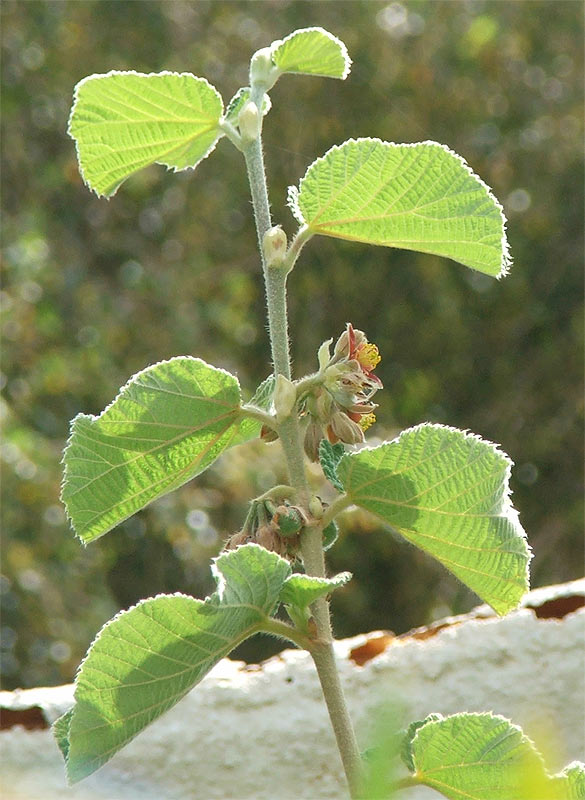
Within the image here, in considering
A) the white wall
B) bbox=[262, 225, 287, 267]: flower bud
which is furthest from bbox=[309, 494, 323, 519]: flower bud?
the white wall

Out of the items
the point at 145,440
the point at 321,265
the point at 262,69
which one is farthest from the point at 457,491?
the point at 321,265

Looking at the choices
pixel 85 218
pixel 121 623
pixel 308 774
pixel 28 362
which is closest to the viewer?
pixel 121 623

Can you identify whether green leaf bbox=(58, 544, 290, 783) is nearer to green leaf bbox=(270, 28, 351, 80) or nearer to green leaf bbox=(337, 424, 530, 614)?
green leaf bbox=(337, 424, 530, 614)

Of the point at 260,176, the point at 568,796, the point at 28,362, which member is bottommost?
the point at 568,796

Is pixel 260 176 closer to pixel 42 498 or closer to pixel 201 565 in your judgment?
pixel 42 498

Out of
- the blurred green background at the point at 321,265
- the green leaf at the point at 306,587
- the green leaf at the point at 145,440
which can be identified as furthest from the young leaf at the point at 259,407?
the blurred green background at the point at 321,265

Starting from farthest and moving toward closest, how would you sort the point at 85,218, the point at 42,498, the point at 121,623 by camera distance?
1. the point at 85,218
2. the point at 42,498
3. the point at 121,623

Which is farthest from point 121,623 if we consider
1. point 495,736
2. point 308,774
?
point 308,774
